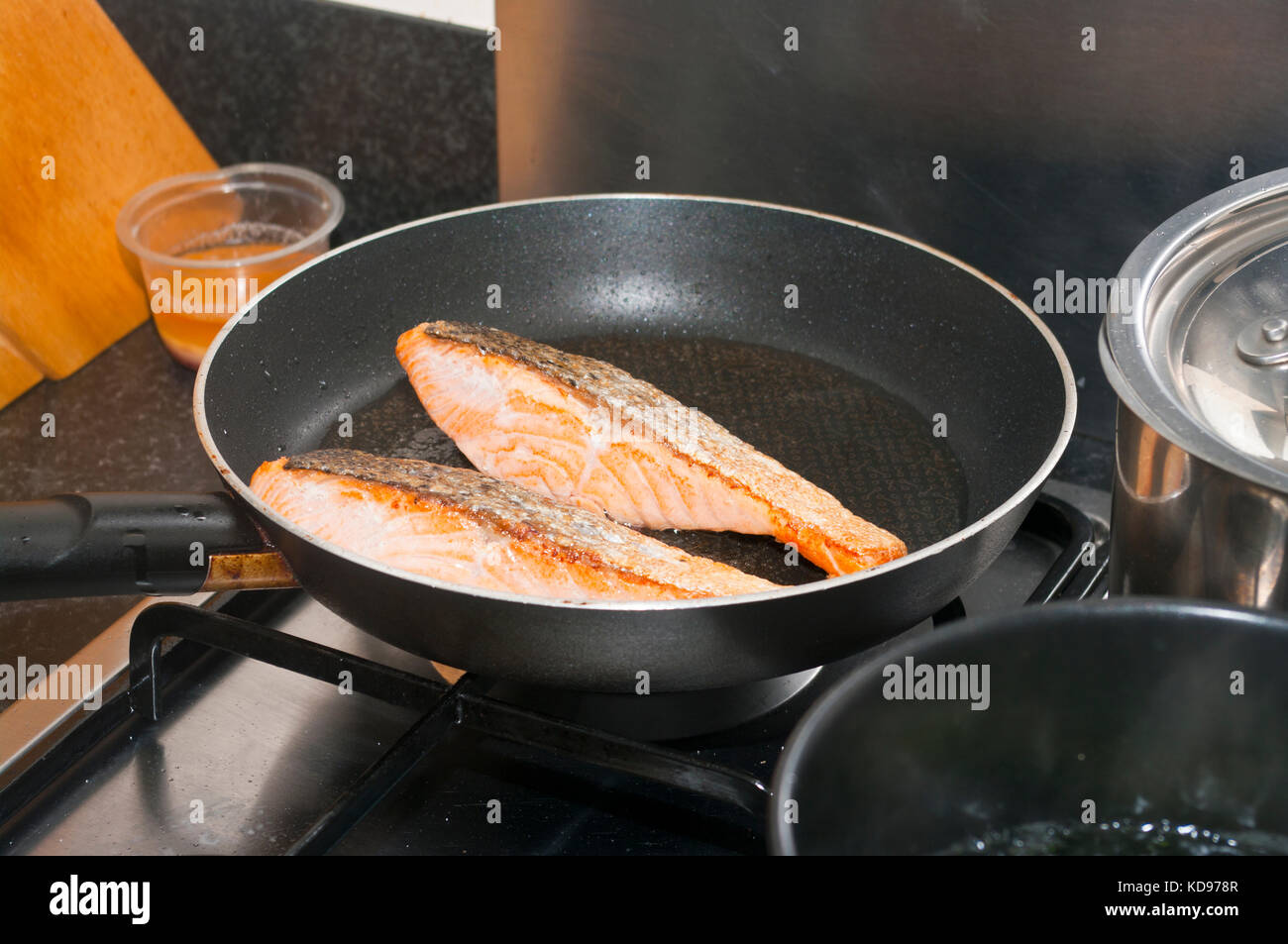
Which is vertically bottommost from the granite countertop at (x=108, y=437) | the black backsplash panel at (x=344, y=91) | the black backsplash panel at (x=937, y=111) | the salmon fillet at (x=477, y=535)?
the salmon fillet at (x=477, y=535)

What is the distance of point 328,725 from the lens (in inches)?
38.6

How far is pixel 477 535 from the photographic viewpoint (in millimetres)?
920

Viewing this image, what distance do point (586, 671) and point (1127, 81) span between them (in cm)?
73

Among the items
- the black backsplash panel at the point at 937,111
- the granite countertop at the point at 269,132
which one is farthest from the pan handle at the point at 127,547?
the black backsplash panel at the point at 937,111

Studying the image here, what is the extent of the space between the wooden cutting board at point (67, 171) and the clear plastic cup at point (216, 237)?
5 centimetres

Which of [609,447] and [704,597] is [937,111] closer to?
[609,447]

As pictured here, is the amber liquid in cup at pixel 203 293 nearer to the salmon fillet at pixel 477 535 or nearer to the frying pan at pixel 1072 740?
the salmon fillet at pixel 477 535

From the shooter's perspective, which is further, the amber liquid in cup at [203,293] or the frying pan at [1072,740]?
the amber liquid in cup at [203,293]

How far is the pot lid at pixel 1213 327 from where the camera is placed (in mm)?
738

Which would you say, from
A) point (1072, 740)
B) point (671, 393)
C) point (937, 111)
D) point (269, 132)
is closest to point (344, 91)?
point (269, 132)

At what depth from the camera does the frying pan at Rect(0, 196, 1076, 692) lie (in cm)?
80
